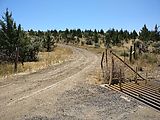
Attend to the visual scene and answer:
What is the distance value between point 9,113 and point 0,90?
3621mm

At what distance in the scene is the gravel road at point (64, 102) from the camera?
8160 mm

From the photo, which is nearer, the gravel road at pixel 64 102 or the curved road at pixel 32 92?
the gravel road at pixel 64 102

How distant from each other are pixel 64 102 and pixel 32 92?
1.91m

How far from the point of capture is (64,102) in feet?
31.7

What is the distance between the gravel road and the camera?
8160 millimetres

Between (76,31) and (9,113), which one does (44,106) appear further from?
(76,31)

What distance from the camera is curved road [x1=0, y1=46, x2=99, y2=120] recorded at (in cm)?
841

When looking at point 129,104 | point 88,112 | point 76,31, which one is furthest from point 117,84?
point 76,31

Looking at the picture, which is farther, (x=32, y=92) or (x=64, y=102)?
(x=32, y=92)

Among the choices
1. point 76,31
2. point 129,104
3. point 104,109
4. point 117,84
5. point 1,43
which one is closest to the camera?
point 104,109

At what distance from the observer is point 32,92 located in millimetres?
11047

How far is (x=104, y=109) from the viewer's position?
897 cm

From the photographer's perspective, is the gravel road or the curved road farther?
the curved road

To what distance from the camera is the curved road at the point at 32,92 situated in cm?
841
